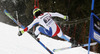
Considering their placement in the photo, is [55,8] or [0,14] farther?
[0,14]

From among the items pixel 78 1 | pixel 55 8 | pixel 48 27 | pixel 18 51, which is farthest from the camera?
pixel 55 8

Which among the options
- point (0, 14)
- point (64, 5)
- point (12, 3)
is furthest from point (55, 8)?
point (0, 14)

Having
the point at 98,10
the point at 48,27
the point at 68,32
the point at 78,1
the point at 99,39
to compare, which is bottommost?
the point at 68,32

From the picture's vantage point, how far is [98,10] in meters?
3.56

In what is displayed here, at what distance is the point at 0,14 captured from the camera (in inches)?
390

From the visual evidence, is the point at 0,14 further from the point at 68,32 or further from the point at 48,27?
the point at 48,27

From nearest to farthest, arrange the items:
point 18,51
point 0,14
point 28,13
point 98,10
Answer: point 18,51 → point 98,10 → point 28,13 → point 0,14

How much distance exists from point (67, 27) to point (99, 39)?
3.59 m

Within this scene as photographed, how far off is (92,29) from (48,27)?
2.59 feet

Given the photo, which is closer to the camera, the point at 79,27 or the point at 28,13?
the point at 79,27

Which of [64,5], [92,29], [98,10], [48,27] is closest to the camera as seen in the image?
[92,29]

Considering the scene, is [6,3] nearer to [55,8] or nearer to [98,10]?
[55,8]

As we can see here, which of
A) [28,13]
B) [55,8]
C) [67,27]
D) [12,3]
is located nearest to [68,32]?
[67,27]

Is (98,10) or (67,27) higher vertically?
(98,10)
